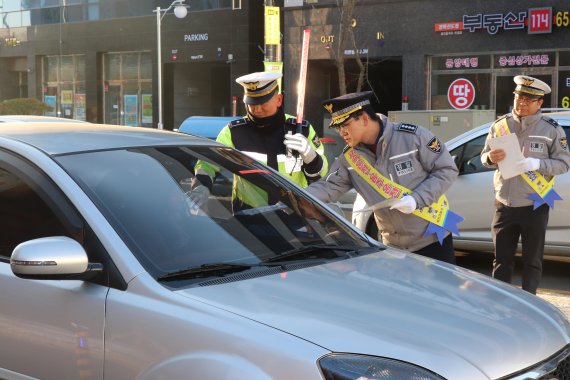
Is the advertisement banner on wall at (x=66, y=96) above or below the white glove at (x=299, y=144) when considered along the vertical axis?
above

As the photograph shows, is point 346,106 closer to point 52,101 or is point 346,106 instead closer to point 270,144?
point 270,144

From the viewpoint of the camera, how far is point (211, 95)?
105 feet

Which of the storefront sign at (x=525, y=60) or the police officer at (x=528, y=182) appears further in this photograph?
the storefront sign at (x=525, y=60)

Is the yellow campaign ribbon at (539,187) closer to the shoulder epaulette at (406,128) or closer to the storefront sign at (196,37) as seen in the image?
the shoulder epaulette at (406,128)

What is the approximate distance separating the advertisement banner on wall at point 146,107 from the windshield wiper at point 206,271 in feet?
94.8

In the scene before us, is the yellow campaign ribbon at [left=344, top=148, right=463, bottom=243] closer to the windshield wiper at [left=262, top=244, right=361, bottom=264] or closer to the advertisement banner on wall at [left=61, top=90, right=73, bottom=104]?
the windshield wiper at [left=262, top=244, right=361, bottom=264]

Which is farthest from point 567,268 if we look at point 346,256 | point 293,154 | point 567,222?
point 346,256

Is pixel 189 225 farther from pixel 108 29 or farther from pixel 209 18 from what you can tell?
pixel 108 29

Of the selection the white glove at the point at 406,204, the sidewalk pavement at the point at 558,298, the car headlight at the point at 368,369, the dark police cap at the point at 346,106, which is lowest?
the sidewalk pavement at the point at 558,298

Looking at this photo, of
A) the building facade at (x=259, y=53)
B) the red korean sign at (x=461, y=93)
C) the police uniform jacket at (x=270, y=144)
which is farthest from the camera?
the red korean sign at (x=461, y=93)

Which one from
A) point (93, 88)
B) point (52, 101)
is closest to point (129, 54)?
point (93, 88)

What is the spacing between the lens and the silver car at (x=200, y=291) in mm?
2516

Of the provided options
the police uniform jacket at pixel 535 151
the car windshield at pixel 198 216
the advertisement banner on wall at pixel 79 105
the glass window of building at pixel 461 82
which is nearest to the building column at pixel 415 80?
the glass window of building at pixel 461 82

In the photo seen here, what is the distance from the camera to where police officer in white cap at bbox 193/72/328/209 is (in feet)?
16.2
